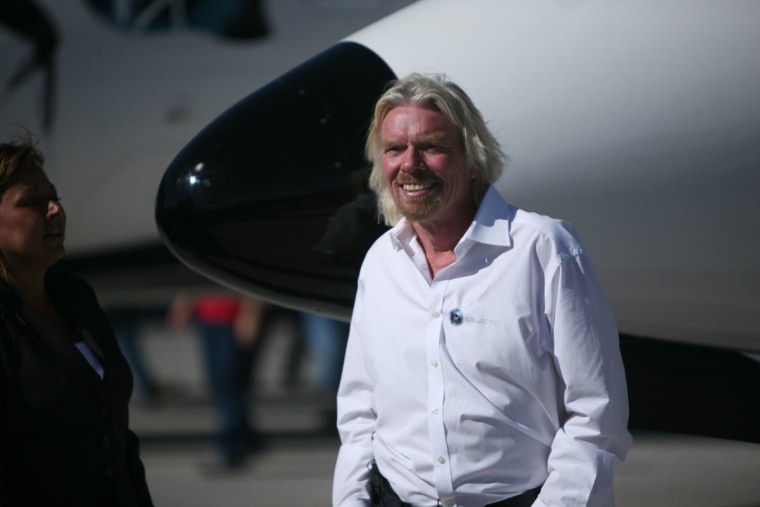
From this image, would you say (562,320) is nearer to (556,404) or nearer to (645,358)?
(556,404)

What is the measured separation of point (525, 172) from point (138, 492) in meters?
0.92

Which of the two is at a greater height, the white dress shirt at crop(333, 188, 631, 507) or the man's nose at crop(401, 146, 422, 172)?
the man's nose at crop(401, 146, 422, 172)

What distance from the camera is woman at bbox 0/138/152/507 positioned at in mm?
1509

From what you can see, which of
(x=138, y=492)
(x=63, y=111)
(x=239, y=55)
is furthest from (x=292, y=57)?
(x=138, y=492)

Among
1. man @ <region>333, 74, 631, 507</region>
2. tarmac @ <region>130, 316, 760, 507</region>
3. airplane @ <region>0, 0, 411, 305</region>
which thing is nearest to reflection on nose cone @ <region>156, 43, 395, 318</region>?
man @ <region>333, 74, 631, 507</region>

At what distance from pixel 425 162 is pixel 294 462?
152 inches

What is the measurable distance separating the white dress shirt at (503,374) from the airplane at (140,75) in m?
4.38

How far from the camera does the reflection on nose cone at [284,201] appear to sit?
85.4 inches

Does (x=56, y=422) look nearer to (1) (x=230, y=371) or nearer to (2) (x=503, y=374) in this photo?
(2) (x=503, y=374)

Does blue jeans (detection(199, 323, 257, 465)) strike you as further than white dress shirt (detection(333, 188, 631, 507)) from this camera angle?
Yes

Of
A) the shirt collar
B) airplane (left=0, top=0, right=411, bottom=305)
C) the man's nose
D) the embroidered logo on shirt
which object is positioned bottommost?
airplane (left=0, top=0, right=411, bottom=305)

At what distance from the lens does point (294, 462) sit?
515cm

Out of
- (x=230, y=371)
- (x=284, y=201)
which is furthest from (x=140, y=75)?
(x=284, y=201)

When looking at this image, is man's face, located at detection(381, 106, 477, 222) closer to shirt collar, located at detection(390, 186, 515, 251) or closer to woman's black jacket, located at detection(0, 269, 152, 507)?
shirt collar, located at detection(390, 186, 515, 251)
